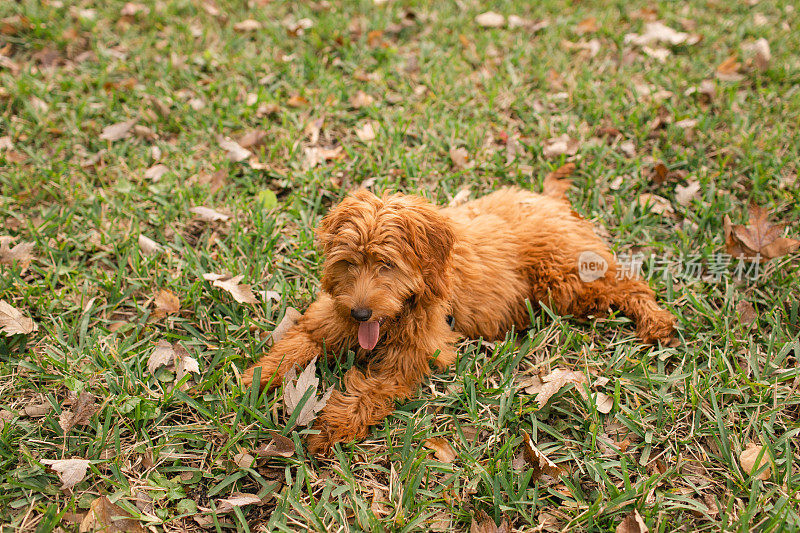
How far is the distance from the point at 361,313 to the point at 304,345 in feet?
2.26

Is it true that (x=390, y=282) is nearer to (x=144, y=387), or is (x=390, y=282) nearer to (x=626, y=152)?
(x=144, y=387)

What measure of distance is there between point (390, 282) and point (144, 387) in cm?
157

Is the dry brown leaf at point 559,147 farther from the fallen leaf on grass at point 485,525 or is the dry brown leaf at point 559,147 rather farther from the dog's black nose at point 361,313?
the fallen leaf on grass at point 485,525

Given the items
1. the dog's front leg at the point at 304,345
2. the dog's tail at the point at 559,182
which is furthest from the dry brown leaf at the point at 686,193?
the dog's front leg at the point at 304,345

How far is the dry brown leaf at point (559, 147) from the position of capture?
14.6ft

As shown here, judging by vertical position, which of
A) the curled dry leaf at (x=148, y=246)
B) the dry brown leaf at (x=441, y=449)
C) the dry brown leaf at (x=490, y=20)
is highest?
the dry brown leaf at (x=490, y=20)

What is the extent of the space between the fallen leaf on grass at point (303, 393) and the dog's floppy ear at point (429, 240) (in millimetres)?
756

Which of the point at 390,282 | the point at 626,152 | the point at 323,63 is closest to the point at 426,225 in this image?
the point at 390,282

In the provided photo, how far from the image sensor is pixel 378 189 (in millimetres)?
4039

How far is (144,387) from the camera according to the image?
9.71ft

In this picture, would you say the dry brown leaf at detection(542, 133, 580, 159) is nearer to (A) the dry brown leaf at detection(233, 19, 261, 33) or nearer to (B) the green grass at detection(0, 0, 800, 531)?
(B) the green grass at detection(0, 0, 800, 531)

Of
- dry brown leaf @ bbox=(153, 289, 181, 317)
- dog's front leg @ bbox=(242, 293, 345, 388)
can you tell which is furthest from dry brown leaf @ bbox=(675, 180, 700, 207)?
dry brown leaf @ bbox=(153, 289, 181, 317)

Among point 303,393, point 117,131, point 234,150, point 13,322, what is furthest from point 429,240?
point 117,131

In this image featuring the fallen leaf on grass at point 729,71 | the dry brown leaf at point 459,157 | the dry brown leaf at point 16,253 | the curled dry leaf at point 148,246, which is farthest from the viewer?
the fallen leaf on grass at point 729,71
